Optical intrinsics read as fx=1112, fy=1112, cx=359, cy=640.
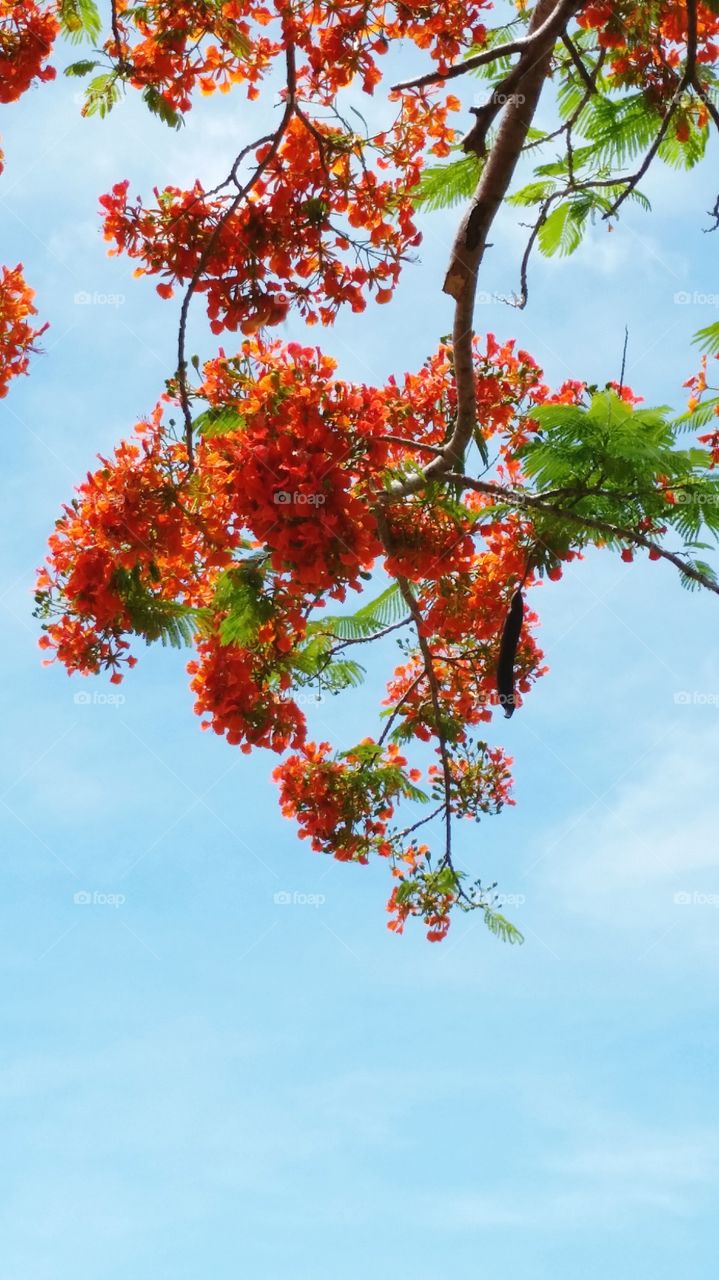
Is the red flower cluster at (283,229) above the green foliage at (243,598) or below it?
above

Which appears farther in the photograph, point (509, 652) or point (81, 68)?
point (509, 652)

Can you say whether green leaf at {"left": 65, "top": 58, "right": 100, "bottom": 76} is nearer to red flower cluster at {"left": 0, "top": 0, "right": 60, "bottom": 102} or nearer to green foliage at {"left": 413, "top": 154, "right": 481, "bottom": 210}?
red flower cluster at {"left": 0, "top": 0, "right": 60, "bottom": 102}

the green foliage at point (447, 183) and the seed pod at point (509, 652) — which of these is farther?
the seed pod at point (509, 652)

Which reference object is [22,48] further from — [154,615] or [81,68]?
[154,615]

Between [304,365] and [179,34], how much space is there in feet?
5.62

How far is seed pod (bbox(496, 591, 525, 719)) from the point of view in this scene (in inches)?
213

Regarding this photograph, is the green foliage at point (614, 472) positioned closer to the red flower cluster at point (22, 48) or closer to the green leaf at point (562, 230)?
the green leaf at point (562, 230)

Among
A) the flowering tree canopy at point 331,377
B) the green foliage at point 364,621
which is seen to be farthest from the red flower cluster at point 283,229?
the green foliage at point 364,621

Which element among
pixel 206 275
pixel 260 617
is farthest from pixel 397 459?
pixel 206 275

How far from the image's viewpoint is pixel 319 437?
4051mm

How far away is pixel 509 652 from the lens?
18.3ft

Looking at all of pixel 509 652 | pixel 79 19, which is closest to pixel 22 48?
pixel 79 19

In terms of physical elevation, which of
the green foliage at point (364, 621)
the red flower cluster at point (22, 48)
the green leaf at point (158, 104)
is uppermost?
the red flower cluster at point (22, 48)

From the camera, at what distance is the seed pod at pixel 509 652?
5.41m
